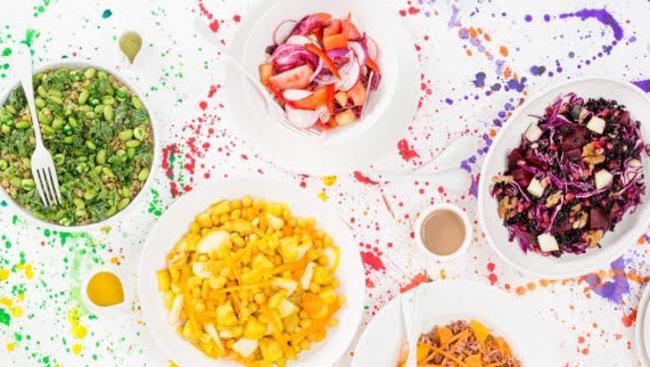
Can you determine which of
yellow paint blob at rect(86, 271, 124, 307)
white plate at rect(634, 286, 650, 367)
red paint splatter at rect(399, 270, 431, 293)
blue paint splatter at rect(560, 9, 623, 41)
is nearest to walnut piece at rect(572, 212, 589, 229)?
white plate at rect(634, 286, 650, 367)

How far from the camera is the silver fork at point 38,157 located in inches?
99.8

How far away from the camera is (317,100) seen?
102 inches

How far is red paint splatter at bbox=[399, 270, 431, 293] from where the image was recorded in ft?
9.27

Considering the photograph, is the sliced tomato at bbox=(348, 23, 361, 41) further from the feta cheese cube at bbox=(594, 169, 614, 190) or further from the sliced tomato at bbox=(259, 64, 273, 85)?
the feta cheese cube at bbox=(594, 169, 614, 190)

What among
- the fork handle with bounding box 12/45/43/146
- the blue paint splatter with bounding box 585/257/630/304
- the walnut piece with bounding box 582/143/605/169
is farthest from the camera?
the blue paint splatter with bounding box 585/257/630/304

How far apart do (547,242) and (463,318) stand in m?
0.39

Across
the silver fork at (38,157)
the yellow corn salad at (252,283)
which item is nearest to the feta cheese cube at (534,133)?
the yellow corn salad at (252,283)

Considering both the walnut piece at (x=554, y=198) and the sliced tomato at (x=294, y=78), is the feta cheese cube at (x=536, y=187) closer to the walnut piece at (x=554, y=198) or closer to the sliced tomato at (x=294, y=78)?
the walnut piece at (x=554, y=198)

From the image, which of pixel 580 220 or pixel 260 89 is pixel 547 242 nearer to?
pixel 580 220

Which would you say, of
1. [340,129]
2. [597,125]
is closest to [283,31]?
[340,129]

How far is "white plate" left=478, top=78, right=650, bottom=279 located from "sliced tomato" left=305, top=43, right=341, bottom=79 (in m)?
0.58

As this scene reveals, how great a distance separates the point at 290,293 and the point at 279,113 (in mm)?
599

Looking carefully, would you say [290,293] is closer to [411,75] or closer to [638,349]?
[411,75]

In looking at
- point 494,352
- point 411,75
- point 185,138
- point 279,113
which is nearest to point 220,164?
point 185,138
